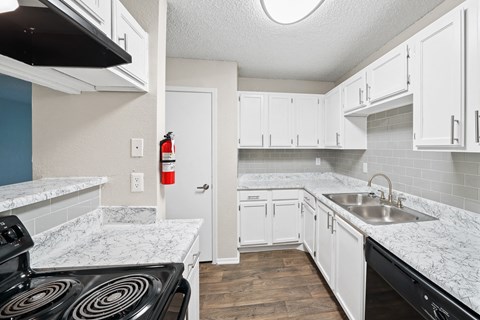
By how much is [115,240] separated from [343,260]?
1665 mm

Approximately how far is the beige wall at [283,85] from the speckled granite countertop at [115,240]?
7.70 ft

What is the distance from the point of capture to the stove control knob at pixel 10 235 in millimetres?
729

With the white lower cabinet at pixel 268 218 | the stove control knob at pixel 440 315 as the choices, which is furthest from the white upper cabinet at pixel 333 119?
the stove control knob at pixel 440 315

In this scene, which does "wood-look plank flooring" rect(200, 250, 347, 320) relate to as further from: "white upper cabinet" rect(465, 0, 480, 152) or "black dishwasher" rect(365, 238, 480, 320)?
"white upper cabinet" rect(465, 0, 480, 152)

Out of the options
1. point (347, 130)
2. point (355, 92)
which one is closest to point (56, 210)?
point (355, 92)

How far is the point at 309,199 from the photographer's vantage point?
8.18ft

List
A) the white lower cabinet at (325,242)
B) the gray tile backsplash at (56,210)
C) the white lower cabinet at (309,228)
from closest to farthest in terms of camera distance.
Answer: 1. the gray tile backsplash at (56,210)
2. the white lower cabinet at (325,242)
3. the white lower cabinet at (309,228)

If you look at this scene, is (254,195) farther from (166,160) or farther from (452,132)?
(452,132)

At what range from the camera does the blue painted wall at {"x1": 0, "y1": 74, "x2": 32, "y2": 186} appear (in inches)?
38.6

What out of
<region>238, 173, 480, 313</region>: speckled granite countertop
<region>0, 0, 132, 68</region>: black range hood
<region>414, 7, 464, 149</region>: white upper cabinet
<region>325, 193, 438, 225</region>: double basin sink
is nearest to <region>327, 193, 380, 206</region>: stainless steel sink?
<region>325, 193, 438, 225</region>: double basin sink

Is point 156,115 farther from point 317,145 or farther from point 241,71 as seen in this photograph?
point 317,145

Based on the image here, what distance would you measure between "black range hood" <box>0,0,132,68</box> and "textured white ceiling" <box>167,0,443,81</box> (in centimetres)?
102

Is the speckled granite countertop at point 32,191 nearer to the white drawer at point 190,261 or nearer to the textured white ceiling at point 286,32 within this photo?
the white drawer at point 190,261

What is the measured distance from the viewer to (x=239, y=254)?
8.62 feet
